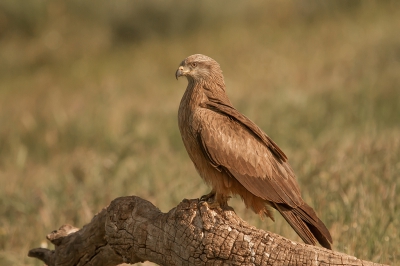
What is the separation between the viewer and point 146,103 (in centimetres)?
1170

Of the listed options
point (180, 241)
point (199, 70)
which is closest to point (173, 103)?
point (199, 70)

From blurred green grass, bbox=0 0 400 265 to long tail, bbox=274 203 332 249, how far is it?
60 cm

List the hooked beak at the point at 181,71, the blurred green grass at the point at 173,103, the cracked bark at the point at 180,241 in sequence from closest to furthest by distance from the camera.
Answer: the cracked bark at the point at 180,241
the hooked beak at the point at 181,71
the blurred green grass at the point at 173,103

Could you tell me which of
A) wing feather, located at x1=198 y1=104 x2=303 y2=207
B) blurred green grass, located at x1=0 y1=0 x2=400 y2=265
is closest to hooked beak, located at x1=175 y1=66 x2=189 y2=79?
wing feather, located at x1=198 y1=104 x2=303 y2=207

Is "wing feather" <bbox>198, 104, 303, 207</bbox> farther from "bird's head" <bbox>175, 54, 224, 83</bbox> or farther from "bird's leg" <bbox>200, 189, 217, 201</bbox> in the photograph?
"bird's head" <bbox>175, 54, 224, 83</bbox>

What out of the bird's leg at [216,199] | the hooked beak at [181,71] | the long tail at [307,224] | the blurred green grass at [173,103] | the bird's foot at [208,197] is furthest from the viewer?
the blurred green grass at [173,103]

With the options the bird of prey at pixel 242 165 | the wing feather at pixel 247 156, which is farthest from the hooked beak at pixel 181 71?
the wing feather at pixel 247 156

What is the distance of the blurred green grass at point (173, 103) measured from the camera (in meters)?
6.12

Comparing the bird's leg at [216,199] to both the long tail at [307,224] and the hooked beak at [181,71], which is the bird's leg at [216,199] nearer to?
the long tail at [307,224]

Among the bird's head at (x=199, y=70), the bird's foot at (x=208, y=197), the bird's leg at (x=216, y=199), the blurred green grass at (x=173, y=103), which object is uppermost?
the blurred green grass at (x=173, y=103)

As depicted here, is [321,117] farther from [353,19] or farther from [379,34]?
[353,19]

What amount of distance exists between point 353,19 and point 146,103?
5.51 meters

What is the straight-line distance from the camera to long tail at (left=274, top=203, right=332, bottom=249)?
13.2 ft

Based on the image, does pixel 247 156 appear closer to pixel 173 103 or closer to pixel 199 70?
pixel 199 70
